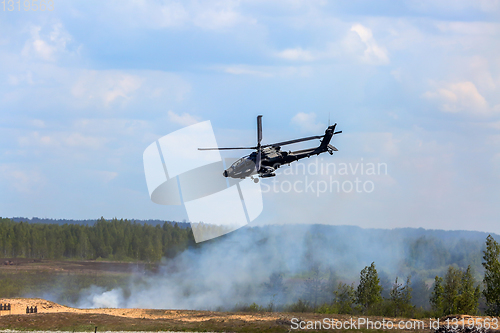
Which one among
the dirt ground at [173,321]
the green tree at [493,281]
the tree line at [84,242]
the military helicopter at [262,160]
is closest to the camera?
the military helicopter at [262,160]

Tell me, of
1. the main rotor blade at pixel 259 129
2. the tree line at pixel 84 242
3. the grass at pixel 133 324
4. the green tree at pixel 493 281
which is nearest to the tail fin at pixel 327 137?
the main rotor blade at pixel 259 129

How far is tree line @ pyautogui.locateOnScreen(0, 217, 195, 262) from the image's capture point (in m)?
158

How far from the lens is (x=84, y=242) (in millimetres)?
162750

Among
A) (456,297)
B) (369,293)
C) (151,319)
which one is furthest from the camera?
(369,293)

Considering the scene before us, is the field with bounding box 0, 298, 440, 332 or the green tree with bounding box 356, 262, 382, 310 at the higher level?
the green tree with bounding box 356, 262, 382, 310

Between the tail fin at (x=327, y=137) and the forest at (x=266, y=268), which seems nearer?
the tail fin at (x=327, y=137)

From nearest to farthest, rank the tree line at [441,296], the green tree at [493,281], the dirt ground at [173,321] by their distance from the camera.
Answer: the dirt ground at [173,321] → the green tree at [493,281] → the tree line at [441,296]

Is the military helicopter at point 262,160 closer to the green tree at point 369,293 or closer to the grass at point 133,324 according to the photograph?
the grass at point 133,324

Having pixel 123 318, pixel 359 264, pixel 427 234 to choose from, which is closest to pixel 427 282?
pixel 359 264

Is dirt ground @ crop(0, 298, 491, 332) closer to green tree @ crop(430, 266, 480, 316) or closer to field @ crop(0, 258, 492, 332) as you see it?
field @ crop(0, 258, 492, 332)

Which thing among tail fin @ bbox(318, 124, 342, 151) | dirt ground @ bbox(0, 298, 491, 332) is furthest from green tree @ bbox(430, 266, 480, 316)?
tail fin @ bbox(318, 124, 342, 151)

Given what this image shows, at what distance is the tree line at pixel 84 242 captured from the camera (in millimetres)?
158375

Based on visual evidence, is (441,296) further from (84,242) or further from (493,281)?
(84,242)

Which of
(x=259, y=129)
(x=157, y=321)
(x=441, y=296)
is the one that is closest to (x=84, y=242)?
(x=157, y=321)
